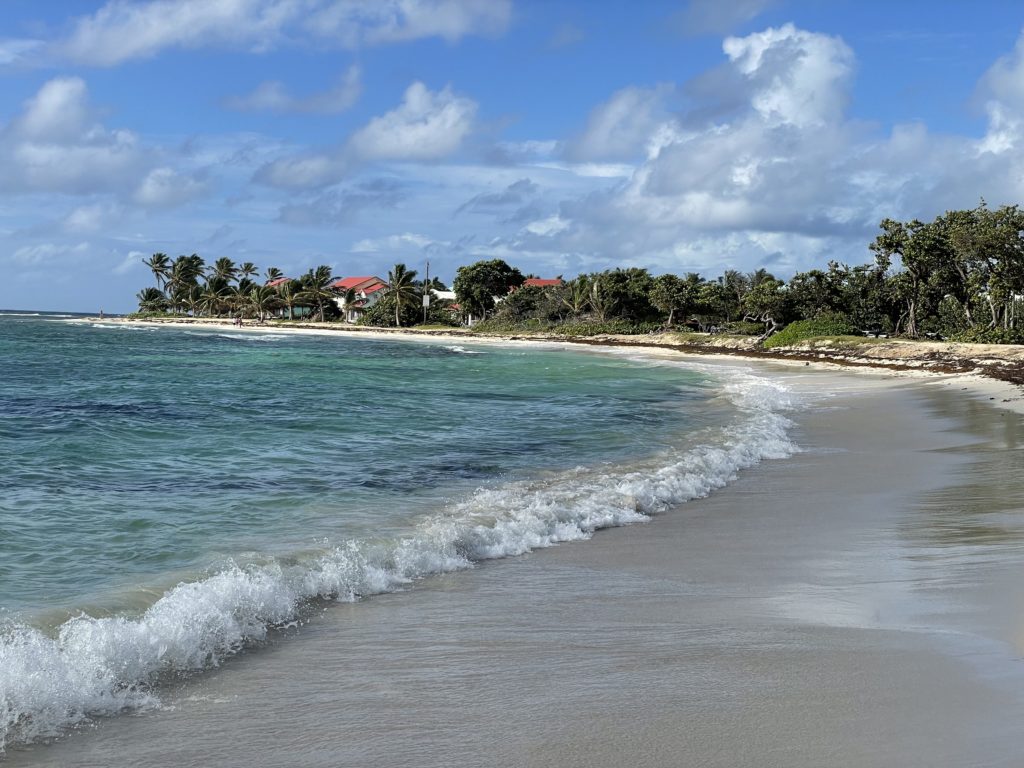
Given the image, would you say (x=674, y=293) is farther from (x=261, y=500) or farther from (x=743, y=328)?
(x=261, y=500)

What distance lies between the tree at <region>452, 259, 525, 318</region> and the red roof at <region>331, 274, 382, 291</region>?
31295mm

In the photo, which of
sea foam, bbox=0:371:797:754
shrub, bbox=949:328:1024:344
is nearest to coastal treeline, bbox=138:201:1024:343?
shrub, bbox=949:328:1024:344

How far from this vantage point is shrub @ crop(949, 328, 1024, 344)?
152ft

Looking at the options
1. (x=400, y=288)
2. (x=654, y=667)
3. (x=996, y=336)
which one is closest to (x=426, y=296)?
(x=400, y=288)

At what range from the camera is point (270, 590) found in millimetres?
6391

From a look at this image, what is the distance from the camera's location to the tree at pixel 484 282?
9944cm

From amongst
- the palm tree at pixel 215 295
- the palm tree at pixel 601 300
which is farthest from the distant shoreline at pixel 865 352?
Result: the palm tree at pixel 215 295

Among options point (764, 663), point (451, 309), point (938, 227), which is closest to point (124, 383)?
point (764, 663)

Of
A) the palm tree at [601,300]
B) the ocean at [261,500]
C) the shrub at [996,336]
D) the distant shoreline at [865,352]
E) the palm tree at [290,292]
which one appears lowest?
the ocean at [261,500]

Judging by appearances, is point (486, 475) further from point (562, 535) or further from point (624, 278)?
point (624, 278)

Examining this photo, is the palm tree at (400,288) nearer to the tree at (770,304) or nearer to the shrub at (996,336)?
the tree at (770,304)

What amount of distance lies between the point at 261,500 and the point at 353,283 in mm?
126950

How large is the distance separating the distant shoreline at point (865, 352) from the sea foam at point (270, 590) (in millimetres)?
14650

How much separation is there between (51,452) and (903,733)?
13491mm
